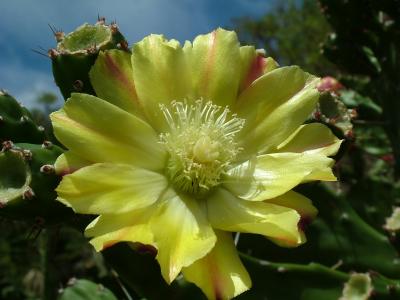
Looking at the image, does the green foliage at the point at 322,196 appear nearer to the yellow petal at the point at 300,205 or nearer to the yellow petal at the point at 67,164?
the yellow petal at the point at 67,164

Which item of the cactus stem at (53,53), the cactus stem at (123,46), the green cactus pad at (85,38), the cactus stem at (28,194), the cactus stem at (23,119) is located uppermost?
the green cactus pad at (85,38)

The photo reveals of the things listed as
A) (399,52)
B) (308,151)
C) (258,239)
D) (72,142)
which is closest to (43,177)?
(72,142)

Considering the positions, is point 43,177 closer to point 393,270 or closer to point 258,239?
point 258,239

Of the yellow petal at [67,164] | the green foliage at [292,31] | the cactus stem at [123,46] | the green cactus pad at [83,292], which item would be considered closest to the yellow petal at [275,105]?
the cactus stem at [123,46]

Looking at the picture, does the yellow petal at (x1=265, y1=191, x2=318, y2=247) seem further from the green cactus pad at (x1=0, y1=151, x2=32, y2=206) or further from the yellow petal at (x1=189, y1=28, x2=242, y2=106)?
the green cactus pad at (x1=0, y1=151, x2=32, y2=206)

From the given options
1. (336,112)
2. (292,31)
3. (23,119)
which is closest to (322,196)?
(336,112)

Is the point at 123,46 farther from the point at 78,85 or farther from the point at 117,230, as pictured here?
the point at 117,230
